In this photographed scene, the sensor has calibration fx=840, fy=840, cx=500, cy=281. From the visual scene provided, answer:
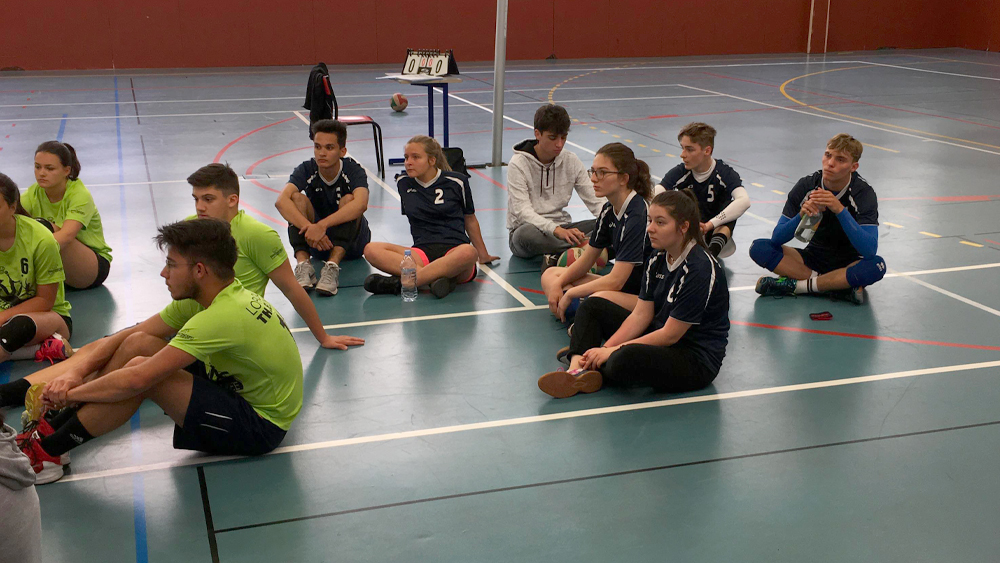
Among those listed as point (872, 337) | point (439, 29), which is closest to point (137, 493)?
point (872, 337)

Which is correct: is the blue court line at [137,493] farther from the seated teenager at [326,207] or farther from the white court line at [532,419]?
the seated teenager at [326,207]

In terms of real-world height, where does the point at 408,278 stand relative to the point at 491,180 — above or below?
below

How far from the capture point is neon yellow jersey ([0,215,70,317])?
15.3ft

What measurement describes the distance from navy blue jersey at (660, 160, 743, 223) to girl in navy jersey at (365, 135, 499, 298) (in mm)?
1586

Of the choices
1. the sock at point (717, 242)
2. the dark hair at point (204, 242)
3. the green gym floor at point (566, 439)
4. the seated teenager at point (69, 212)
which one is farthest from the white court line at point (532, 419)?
the seated teenager at point (69, 212)

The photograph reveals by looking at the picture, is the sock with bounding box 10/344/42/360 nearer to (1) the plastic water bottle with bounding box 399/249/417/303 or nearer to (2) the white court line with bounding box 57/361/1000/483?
(2) the white court line with bounding box 57/361/1000/483

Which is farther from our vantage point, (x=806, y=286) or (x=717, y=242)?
(x=717, y=242)

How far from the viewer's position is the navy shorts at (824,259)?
237 inches

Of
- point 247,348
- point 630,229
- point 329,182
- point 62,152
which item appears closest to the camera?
point 247,348

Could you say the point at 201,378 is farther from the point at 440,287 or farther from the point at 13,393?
the point at 440,287

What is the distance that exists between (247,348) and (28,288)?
2.07 meters

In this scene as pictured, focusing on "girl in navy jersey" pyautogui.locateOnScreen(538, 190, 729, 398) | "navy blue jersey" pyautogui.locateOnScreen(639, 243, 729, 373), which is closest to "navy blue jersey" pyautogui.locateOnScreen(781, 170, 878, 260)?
"girl in navy jersey" pyautogui.locateOnScreen(538, 190, 729, 398)

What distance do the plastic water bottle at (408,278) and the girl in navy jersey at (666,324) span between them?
165 cm

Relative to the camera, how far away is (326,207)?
6.81m
